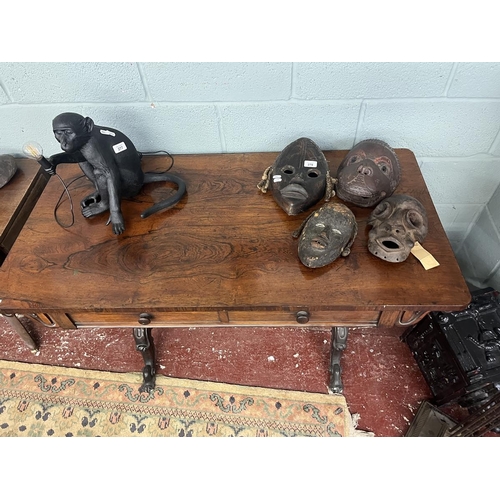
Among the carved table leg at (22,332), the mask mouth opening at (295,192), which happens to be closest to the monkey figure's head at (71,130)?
the mask mouth opening at (295,192)

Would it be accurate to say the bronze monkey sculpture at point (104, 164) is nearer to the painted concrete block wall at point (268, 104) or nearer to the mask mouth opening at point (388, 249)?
the painted concrete block wall at point (268, 104)

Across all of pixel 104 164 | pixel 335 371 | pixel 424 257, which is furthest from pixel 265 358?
pixel 104 164

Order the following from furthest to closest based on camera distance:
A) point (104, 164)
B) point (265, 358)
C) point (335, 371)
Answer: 1. point (265, 358)
2. point (335, 371)
3. point (104, 164)

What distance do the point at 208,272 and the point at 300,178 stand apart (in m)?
0.39

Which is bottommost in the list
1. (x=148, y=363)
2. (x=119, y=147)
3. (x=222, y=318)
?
(x=148, y=363)

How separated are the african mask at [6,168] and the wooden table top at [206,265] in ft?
0.76

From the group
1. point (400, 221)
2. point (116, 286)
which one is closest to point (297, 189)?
point (400, 221)

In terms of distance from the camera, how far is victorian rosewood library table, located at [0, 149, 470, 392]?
975 mm

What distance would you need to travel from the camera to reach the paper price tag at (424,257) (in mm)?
1017

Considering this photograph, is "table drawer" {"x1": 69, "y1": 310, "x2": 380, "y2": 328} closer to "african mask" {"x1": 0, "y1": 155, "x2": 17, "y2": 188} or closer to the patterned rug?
the patterned rug

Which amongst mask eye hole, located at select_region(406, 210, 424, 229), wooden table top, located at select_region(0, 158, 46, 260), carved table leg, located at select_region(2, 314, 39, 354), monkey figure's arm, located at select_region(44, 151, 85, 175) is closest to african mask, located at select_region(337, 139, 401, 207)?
mask eye hole, located at select_region(406, 210, 424, 229)

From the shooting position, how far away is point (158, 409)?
148 cm

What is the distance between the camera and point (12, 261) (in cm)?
108

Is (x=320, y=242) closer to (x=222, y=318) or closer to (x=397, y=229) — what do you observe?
(x=397, y=229)
